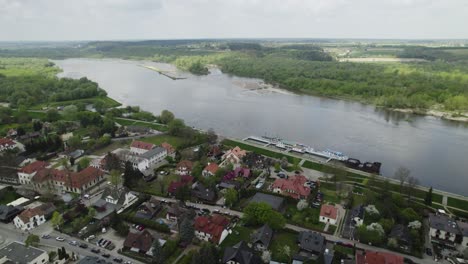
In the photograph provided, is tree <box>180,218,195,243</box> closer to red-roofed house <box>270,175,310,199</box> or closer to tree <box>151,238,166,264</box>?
tree <box>151,238,166,264</box>

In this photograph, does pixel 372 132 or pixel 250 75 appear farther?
pixel 250 75

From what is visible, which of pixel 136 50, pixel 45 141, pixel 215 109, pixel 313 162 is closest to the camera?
pixel 313 162

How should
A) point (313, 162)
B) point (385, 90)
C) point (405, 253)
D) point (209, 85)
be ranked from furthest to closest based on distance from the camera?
point (209, 85) < point (385, 90) < point (313, 162) < point (405, 253)

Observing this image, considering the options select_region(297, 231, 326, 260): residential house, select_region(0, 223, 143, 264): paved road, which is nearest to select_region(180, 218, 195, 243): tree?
select_region(0, 223, 143, 264): paved road

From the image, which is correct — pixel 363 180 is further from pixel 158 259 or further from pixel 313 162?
pixel 158 259

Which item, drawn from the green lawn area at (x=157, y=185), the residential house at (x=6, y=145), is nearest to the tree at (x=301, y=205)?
the green lawn area at (x=157, y=185)

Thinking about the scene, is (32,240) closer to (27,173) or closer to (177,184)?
(177,184)

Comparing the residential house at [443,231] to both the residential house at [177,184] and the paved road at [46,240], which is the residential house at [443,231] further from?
the paved road at [46,240]

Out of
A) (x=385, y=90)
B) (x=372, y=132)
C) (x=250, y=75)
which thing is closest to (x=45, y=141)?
(x=372, y=132)
